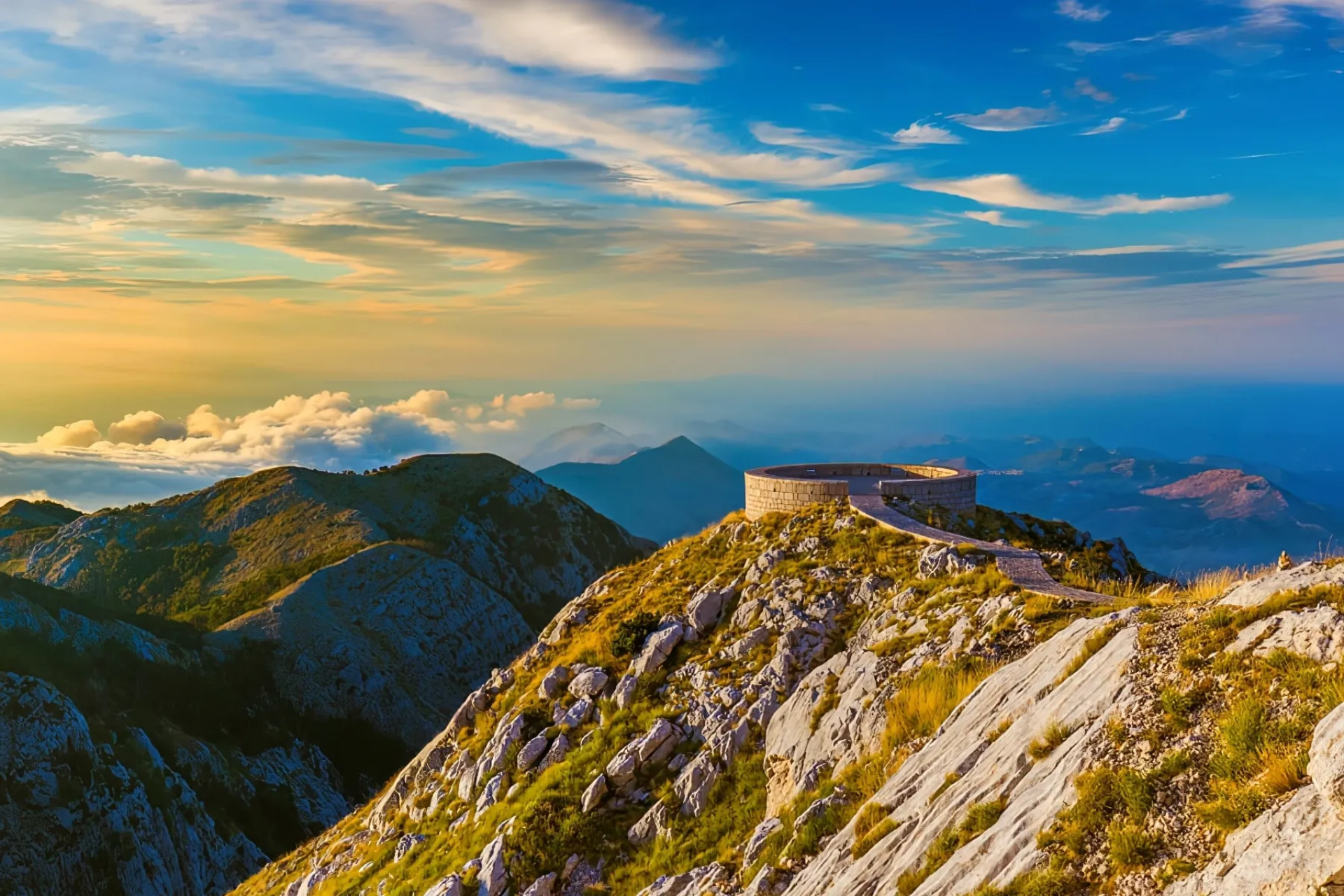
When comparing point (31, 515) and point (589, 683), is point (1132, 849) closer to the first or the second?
point (589, 683)

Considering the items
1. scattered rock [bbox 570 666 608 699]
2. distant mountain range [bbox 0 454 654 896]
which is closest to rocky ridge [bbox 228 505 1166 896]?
scattered rock [bbox 570 666 608 699]

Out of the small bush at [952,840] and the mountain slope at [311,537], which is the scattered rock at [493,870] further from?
the mountain slope at [311,537]

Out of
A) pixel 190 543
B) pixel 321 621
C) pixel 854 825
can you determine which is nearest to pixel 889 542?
pixel 854 825

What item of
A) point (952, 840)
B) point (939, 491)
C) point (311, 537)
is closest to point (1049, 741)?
point (952, 840)

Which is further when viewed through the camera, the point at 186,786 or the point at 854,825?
the point at 186,786

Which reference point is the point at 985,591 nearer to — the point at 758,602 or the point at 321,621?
the point at 758,602
